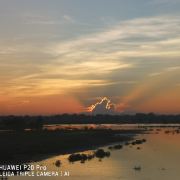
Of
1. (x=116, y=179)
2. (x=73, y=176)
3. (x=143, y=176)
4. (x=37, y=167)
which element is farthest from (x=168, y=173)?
(x=37, y=167)

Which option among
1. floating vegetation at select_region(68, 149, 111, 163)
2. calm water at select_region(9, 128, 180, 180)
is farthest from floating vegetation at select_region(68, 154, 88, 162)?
calm water at select_region(9, 128, 180, 180)

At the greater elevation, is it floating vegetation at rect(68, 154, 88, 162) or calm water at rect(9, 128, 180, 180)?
floating vegetation at rect(68, 154, 88, 162)

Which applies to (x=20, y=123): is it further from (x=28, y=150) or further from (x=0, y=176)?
(x=0, y=176)

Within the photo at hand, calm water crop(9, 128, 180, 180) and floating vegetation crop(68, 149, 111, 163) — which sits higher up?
floating vegetation crop(68, 149, 111, 163)

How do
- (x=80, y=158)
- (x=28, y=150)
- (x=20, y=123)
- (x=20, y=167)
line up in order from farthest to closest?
(x=20, y=123) < (x=28, y=150) < (x=80, y=158) < (x=20, y=167)

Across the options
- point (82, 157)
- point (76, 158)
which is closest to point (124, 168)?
point (76, 158)

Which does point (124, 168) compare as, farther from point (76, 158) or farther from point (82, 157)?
point (82, 157)

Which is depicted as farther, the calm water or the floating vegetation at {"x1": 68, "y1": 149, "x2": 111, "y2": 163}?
the floating vegetation at {"x1": 68, "y1": 149, "x2": 111, "y2": 163}

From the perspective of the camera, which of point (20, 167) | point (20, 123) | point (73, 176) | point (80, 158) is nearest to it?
point (73, 176)

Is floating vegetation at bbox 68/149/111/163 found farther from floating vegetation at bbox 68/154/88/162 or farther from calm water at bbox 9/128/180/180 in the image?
calm water at bbox 9/128/180/180

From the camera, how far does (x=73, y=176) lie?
44000 mm

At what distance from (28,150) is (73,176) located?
22.9 m

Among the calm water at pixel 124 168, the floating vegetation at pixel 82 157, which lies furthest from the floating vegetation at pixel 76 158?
the calm water at pixel 124 168

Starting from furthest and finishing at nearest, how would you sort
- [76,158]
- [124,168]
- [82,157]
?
[82,157] → [76,158] → [124,168]
